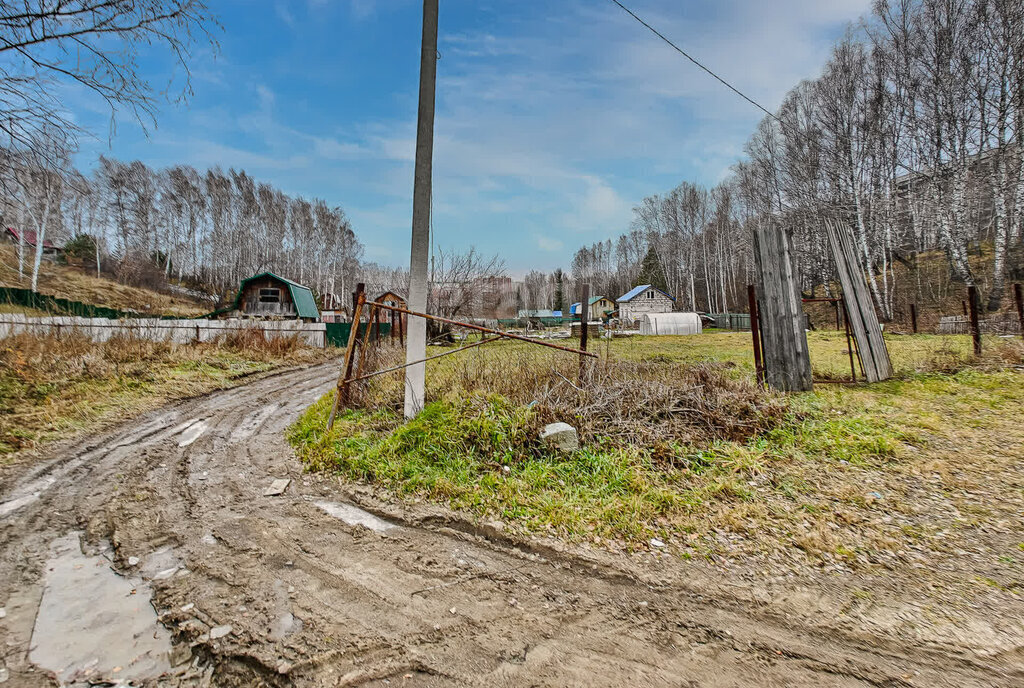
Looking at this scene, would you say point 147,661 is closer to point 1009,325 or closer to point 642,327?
point 1009,325

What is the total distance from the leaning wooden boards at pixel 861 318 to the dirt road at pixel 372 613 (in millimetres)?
6489

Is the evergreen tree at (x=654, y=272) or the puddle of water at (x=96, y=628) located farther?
the evergreen tree at (x=654, y=272)

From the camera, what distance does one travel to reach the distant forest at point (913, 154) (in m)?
15.4

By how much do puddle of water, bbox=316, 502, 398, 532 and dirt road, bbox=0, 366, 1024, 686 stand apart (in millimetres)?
18

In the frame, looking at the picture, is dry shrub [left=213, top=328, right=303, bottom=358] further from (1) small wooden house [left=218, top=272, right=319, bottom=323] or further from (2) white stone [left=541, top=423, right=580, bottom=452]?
(1) small wooden house [left=218, top=272, right=319, bottom=323]

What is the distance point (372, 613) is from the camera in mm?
2045

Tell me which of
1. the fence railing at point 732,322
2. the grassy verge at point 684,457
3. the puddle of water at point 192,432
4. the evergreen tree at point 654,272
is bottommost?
the puddle of water at point 192,432

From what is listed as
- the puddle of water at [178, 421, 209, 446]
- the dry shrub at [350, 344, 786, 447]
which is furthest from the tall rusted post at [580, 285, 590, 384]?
the puddle of water at [178, 421, 209, 446]

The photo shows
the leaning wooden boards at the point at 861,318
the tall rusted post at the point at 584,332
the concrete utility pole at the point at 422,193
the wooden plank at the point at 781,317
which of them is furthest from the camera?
the leaning wooden boards at the point at 861,318

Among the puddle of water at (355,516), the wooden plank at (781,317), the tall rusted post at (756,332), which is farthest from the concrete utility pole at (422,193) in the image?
the wooden plank at (781,317)

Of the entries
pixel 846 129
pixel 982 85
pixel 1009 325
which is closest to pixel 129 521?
pixel 1009 325

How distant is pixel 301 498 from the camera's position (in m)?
3.55

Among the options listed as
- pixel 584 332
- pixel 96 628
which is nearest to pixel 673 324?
pixel 584 332

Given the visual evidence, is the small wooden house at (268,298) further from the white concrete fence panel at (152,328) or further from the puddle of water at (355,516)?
the puddle of water at (355,516)
